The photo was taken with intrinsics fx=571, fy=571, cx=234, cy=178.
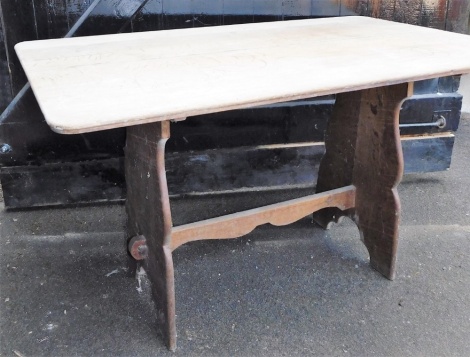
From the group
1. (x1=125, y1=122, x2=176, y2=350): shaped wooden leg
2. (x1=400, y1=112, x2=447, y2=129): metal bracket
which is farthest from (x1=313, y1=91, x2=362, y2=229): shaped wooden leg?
(x1=125, y1=122, x2=176, y2=350): shaped wooden leg

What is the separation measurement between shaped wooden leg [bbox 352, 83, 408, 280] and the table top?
24 centimetres

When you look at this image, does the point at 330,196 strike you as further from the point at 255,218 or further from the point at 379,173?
the point at 255,218

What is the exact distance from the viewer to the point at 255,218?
2049 millimetres

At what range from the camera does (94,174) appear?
274 centimetres

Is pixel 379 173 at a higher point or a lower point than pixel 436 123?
higher

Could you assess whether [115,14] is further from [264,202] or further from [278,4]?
[264,202]

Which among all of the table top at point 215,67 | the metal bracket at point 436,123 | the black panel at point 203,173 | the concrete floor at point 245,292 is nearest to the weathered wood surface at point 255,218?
the concrete floor at point 245,292

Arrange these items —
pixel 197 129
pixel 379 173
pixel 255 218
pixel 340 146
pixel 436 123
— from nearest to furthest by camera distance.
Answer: pixel 255 218, pixel 379 173, pixel 340 146, pixel 197 129, pixel 436 123

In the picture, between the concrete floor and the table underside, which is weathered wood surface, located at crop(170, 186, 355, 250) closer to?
the table underside

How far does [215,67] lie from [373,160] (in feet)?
2.73

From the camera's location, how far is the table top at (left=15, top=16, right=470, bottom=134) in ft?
4.48

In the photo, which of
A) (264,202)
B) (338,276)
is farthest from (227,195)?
(338,276)

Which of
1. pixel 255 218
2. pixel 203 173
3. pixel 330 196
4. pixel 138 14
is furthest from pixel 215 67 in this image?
pixel 203 173

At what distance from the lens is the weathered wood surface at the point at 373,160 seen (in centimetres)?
209
